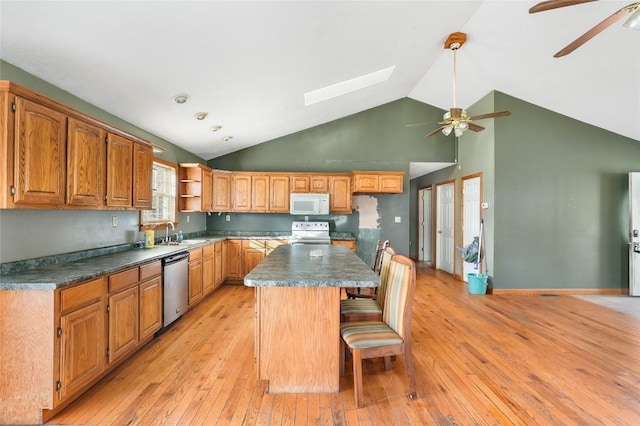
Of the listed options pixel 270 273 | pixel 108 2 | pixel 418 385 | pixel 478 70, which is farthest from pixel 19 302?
pixel 478 70

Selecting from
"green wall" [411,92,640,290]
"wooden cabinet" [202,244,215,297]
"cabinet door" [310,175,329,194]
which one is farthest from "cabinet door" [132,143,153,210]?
"green wall" [411,92,640,290]

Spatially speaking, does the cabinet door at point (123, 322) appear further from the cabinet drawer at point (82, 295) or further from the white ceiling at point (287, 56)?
the white ceiling at point (287, 56)

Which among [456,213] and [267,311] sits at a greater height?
[456,213]

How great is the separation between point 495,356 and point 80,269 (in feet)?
11.4

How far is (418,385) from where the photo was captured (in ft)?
7.34

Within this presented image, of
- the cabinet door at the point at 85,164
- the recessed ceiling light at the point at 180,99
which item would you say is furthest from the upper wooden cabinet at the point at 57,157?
the recessed ceiling light at the point at 180,99

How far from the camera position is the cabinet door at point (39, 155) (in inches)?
71.0

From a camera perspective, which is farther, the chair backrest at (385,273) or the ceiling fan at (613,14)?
the chair backrest at (385,273)

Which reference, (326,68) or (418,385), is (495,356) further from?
(326,68)

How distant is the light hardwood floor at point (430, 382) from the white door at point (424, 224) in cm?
435

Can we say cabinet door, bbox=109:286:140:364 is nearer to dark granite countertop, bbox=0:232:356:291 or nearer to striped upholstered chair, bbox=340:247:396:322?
dark granite countertop, bbox=0:232:356:291

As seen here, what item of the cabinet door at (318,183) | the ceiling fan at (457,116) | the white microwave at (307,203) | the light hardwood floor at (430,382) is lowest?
the light hardwood floor at (430,382)

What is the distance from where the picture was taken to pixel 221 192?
5578 millimetres

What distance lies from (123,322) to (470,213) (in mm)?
5378
